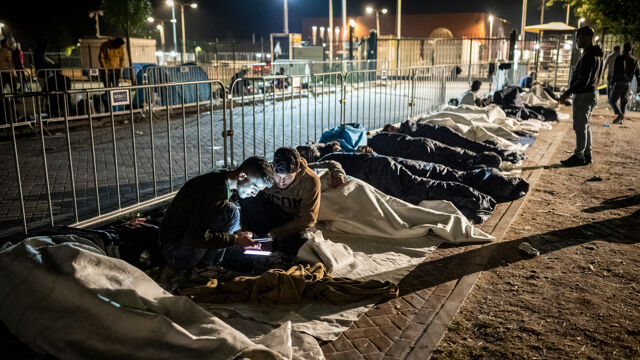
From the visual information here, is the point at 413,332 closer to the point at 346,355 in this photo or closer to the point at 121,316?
the point at 346,355

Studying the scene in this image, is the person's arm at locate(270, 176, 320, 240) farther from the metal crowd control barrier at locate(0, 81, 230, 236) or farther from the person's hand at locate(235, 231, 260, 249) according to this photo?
the metal crowd control barrier at locate(0, 81, 230, 236)

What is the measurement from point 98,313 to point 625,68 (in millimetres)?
14957

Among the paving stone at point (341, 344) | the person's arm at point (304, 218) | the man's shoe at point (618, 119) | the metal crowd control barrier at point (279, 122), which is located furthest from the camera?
the man's shoe at point (618, 119)

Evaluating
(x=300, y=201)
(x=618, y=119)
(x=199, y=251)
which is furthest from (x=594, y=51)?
(x=199, y=251)

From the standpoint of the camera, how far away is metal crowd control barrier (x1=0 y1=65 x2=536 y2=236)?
5.81m

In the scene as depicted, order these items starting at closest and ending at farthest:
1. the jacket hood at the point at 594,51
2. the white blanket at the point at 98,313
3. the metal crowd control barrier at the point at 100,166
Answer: the white blanket at the point at 98,313, the metal crowd control barrier at the point at 100,166, the jacket hood at the point at 594,51

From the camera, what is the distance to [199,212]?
4188mm

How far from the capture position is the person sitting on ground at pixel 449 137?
877 centimetres

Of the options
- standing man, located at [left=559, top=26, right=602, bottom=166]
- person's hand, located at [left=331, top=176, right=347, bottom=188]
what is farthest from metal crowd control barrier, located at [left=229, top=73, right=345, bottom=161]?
standing man, located at [left=559, top=26, right=602, bottom=166]

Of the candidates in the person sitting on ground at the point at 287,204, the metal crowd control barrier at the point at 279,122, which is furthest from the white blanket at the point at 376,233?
the metal crowd control barrier at the point at 279,122

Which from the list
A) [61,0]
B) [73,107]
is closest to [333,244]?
[73,107]

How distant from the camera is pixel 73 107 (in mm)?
12453

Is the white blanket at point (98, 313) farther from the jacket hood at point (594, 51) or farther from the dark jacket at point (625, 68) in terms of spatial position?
the dark jacket at point (625, 68)

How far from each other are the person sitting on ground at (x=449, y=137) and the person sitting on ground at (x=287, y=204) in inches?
169
